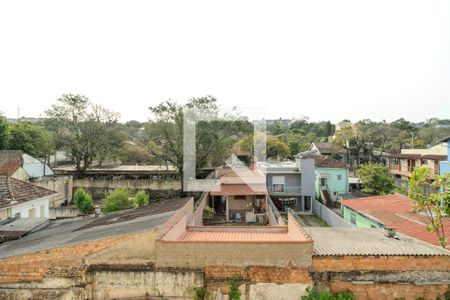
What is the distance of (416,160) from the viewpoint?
106 feet

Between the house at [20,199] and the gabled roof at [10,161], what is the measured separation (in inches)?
344

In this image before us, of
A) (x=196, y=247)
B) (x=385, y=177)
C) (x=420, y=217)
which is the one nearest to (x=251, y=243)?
(x=196, y=247)

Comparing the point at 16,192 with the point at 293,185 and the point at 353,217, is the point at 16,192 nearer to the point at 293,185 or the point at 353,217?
the point at 353,217

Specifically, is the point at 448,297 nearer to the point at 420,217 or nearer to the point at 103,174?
the point at 420,217

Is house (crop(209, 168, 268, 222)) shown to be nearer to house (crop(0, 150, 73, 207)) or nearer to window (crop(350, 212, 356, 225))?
window (crop(350, 212, 356, 225))

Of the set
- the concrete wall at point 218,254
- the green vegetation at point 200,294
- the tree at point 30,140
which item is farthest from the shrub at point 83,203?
the green vegetation at point 200,294

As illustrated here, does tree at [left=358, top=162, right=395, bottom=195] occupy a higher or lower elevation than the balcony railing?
higher

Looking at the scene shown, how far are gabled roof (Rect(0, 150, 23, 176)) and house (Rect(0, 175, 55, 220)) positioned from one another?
344 inches

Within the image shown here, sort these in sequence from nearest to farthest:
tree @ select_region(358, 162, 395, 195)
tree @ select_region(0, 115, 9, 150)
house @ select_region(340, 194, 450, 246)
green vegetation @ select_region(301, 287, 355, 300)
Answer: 1. green vegetation @ select_region(301, 287, 355, 300)
2. house @ select_region(340, 194, 450, 246)
3. tree @ select_region(358, 162, 395, 195)
4. tree @ select_region(0, 115, 9, 150)

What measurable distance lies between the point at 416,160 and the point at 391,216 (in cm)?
2141

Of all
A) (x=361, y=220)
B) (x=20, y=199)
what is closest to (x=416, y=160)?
(x=361, y=220)

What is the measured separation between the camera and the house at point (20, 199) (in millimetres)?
13352

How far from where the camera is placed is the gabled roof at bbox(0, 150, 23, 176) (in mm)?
22969

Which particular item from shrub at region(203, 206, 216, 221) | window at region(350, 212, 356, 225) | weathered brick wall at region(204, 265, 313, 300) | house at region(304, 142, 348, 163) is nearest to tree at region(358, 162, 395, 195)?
window at region(350, 212, 356, 225)
